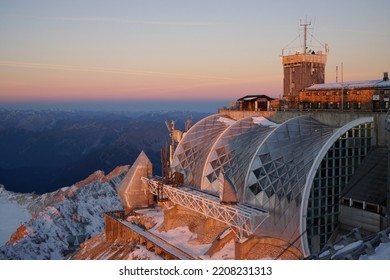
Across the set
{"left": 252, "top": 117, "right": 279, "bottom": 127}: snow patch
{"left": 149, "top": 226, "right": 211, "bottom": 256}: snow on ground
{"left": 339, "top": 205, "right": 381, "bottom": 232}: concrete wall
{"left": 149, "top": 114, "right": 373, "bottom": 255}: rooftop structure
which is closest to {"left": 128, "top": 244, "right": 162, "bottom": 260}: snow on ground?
{"left": 149, "top": 226, "right": 211, "bottom": 256}: snow on ground

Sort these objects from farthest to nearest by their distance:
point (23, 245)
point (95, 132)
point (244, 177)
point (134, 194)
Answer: point (95, 132) → point (23, 245) → point (134, 194) → point (244, 177)

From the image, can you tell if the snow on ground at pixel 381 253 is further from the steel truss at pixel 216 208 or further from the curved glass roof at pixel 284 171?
the steel truss at pixel 216 208

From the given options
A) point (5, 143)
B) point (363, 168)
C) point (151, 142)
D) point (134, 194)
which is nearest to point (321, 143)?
point (363, 168)

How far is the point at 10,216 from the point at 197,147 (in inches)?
2545

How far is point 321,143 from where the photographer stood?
24.8m

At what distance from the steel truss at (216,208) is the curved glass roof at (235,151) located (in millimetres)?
1701

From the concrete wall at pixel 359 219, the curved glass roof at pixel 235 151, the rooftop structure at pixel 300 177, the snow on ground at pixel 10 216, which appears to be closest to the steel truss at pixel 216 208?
the rooftop structure at pixel 300 177

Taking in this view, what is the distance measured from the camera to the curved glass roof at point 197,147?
3556cm

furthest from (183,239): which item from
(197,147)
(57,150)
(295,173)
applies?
(57,150)

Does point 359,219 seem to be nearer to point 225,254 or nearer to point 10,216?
point 225,254

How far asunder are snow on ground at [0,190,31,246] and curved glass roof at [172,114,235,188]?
4963 centimetres

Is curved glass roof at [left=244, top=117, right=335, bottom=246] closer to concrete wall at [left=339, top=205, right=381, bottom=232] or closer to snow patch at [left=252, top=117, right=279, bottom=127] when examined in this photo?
concrete wall at [left=339, top=205, right=381, bottom=232]

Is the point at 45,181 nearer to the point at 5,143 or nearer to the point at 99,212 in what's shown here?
the point at 5,143
